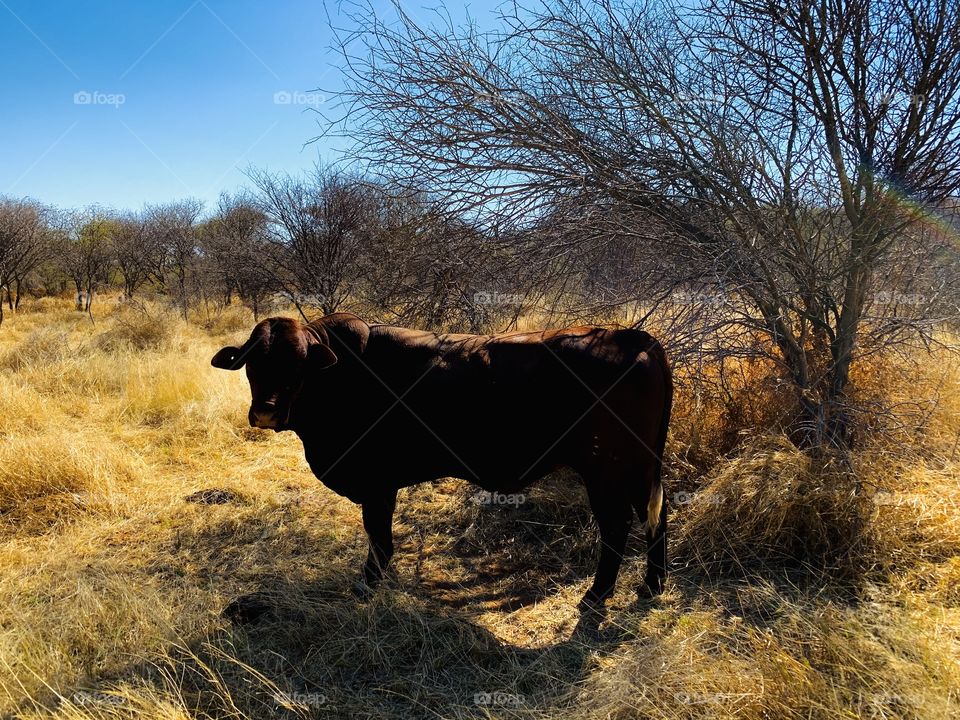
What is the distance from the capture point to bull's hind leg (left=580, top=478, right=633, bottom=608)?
3.54 metres

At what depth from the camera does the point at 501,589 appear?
4082 millimetres

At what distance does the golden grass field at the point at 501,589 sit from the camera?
2.71m

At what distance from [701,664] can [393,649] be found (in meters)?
1.60

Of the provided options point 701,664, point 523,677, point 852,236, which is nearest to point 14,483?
point 523,677

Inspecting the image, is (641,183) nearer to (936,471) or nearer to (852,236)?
(852,236)

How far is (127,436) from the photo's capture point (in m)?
7.09
